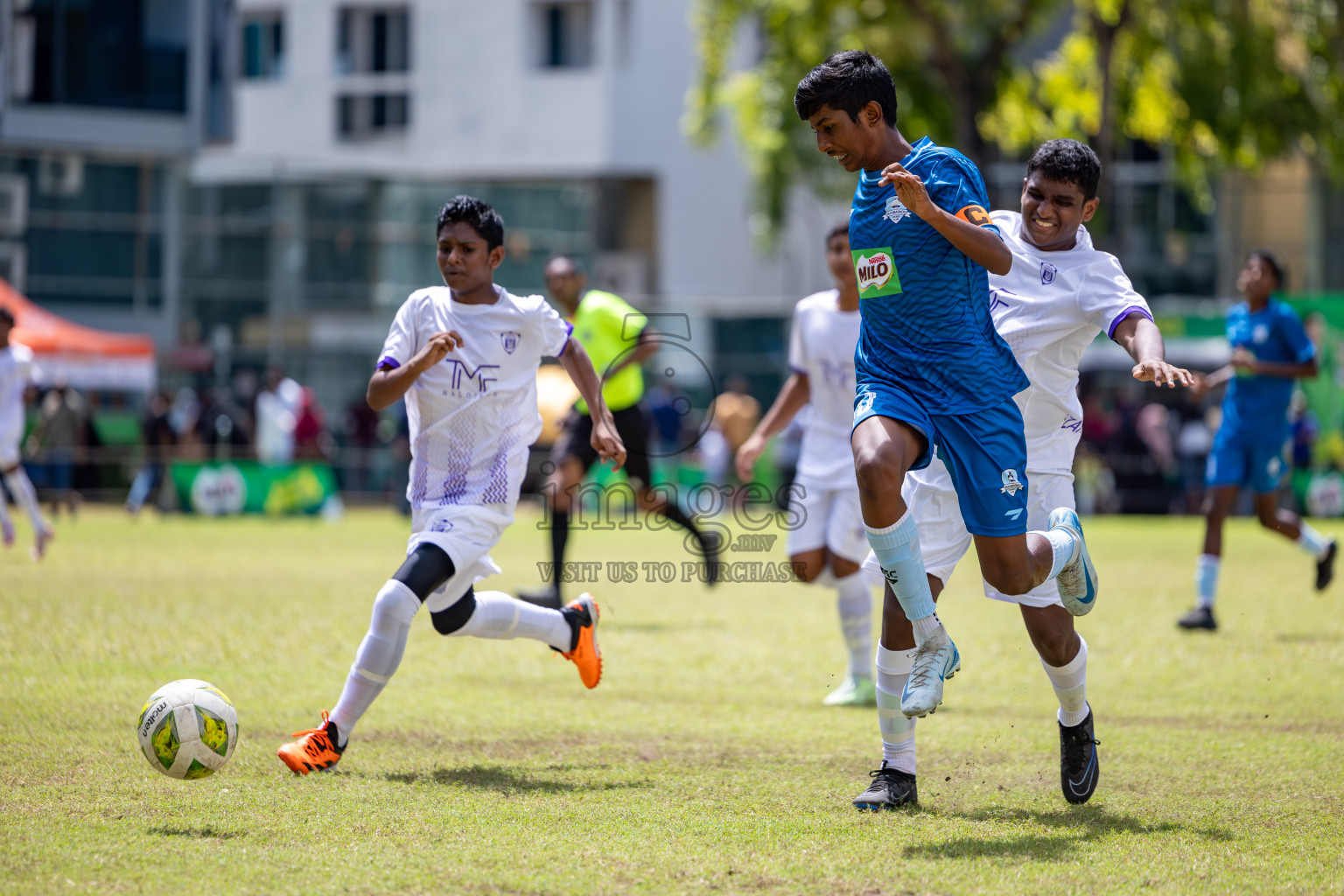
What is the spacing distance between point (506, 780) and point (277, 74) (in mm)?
39179

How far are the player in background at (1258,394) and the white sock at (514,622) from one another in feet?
19.5

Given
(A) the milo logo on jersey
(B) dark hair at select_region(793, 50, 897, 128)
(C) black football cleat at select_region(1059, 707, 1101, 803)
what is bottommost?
(C) black football cleat at select_region(1059, 707, 1101, 803)

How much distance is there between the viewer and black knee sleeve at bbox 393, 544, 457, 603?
239 inches

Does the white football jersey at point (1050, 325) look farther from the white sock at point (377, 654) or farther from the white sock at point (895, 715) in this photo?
the white sock at point (377, 654)

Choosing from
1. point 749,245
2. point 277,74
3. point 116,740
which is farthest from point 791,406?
point 277,74

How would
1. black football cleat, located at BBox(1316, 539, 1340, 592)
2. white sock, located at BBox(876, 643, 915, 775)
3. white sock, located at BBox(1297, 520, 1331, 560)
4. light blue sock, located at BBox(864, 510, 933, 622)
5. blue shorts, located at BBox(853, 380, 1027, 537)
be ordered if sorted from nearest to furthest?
1. light blue sock, located at BBox(864, 510, 933, 622)
2. blue shorts, located at BBox(853, 380, 1027, 537)
3. white sock, located at BBox(876, 643, 915, 775)
4. white sock, located at BBox(1297, 520, 1331, 560)
5. black football cleat, located at BBox(1316, 539, 1340, 592)

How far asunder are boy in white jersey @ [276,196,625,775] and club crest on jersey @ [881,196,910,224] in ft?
5.62

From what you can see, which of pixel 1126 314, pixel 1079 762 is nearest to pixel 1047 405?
pixel 1126 314

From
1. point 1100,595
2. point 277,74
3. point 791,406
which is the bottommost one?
point 1100,595

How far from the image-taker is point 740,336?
29438mm

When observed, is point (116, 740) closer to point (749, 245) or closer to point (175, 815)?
point (175, 815)

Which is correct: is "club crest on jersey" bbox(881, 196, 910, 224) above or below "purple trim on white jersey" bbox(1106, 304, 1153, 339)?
above

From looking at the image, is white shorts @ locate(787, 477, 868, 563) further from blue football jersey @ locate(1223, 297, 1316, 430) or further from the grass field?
blue football jersey @ locate(1223, 297, 1316, 430)

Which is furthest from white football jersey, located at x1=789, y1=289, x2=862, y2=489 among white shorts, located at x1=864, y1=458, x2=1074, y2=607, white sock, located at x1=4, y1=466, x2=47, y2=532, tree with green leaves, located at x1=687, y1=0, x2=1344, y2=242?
tree with green leaves, located at x1=687, y1=0, x2=1344, y2=242
